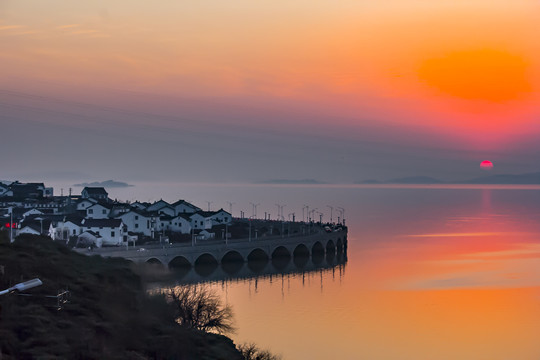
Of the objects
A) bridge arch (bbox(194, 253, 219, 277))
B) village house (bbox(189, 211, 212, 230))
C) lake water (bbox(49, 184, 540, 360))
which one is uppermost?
village house (bbox(189, 211, 212, 230))

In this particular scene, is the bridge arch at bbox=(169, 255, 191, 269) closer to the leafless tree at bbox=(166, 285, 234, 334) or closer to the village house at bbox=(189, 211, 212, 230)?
the village house at bbox=(189, 211, 212, 230)

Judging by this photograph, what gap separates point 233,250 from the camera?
93250 mm

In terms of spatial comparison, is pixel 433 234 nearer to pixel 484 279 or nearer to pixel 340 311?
pixel 484 279

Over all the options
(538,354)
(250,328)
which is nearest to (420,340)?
(538,354)

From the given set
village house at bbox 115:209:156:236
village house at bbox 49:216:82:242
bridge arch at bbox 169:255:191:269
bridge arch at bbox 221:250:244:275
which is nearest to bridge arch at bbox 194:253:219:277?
bridge arch at bbox 221:250:244:275

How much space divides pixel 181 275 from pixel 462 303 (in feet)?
106

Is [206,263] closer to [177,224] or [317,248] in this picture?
[177,224]

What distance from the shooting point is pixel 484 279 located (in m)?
86.1

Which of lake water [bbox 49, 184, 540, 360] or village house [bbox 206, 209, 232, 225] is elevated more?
village house [bbox 206, 209, 232, 225]

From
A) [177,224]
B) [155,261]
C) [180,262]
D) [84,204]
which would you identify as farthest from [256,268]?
[84,204]

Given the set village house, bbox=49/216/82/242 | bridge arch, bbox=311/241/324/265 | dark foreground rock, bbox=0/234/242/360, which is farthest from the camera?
bridge arch, bbox=311/241/324/265

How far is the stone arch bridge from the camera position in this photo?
79.6 meters

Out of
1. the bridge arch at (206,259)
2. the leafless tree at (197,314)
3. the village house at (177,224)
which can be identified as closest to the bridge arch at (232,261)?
the bridge arch at (206,259)

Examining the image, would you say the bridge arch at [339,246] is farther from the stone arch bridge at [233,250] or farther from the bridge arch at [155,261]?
the bridge arch at [155,261]
